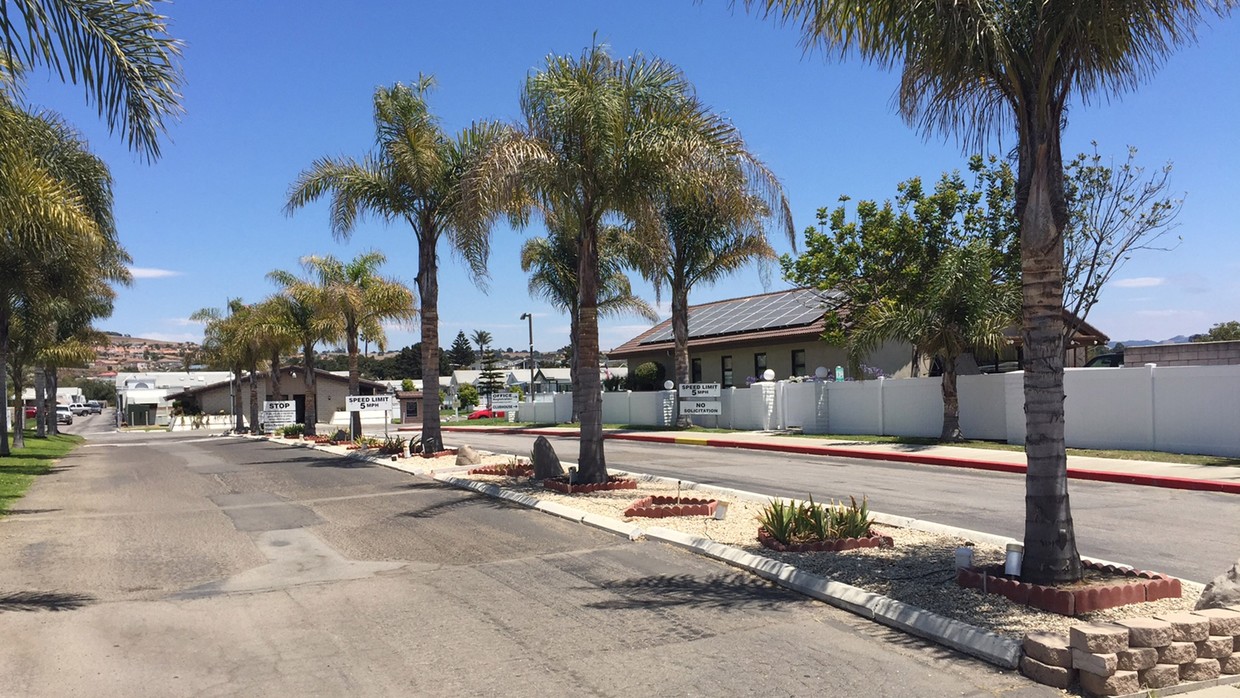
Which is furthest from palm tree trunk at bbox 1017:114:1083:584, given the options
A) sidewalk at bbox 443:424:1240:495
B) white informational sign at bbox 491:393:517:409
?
white informational sign at bbox 491:393:517:409

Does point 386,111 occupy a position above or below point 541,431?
above

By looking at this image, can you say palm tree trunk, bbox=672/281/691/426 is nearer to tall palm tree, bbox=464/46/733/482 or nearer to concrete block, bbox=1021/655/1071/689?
tall palm tree, bbox=464/46/733/482

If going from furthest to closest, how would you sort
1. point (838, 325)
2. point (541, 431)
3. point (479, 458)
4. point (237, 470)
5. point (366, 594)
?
point (541, 431)
point (838, 325)
point (237, 470)
point (479, 458)
point (366, 594)

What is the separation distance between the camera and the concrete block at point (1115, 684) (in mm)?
5262

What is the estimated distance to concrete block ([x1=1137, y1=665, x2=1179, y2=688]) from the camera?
17.5 ft

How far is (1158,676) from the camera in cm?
534

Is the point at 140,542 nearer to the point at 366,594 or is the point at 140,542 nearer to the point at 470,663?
the point at 366,594

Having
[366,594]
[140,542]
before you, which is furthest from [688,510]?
[140,542]

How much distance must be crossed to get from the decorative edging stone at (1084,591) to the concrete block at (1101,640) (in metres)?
1.13

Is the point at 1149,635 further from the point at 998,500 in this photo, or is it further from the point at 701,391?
the point at 701,391

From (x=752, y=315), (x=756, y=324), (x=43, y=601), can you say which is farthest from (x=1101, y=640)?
(x=752, y=315)

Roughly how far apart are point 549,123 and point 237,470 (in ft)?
40.7

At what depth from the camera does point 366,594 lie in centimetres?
814

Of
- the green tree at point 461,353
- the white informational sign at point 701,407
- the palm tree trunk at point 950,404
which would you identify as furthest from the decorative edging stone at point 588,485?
the green tree at point 461,353
